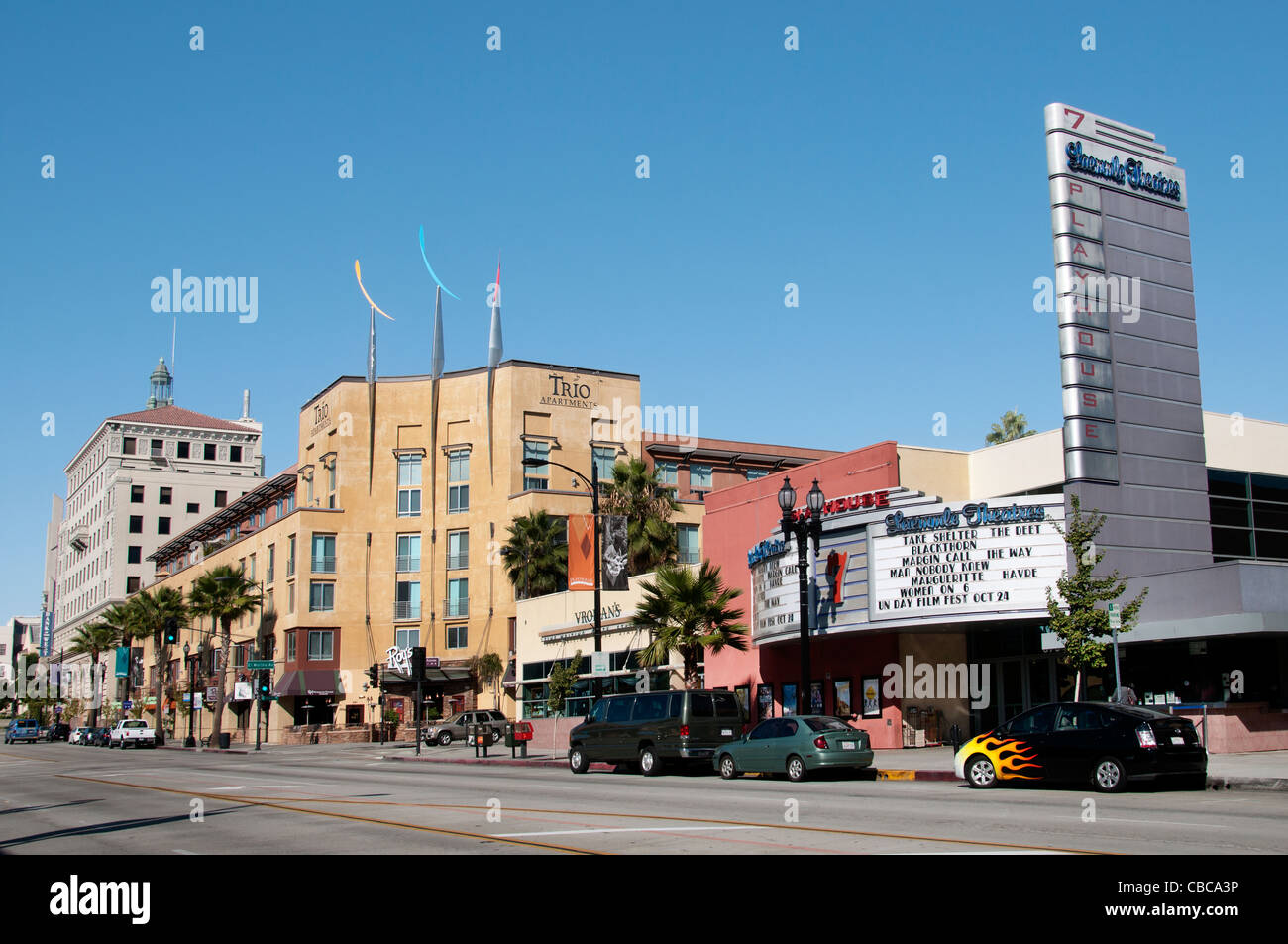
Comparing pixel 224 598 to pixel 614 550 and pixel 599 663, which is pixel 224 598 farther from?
pixel 599 663

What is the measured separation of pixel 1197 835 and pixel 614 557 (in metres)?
32.6

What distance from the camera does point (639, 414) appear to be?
7806cm

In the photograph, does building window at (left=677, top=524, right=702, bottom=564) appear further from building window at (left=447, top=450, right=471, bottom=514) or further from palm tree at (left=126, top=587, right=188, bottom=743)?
palm tree at (left=126, top=587, right=188, bottom=743)

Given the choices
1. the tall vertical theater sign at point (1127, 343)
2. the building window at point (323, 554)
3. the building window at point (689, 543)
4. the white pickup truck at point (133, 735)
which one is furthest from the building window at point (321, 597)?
the tall vertical theater sign at point (1127, 343)

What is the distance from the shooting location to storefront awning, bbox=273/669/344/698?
238ft

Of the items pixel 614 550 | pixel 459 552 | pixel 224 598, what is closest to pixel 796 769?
pixel 614 550

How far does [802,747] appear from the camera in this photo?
24516 millimetres

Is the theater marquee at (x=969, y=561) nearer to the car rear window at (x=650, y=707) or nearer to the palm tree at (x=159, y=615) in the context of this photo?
the car rear window at (x=650, y=707)

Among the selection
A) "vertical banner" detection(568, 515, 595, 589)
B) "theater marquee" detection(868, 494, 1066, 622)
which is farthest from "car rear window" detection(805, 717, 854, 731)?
"vertical banner" detection(568, 515, 595, 589)

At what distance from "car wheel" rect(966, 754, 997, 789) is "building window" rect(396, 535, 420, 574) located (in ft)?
192

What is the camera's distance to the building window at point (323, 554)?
7481 cm

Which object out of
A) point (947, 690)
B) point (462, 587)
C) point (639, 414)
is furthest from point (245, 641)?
point (947, 690)

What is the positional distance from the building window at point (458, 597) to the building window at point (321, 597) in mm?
7294

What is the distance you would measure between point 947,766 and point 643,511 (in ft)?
117
